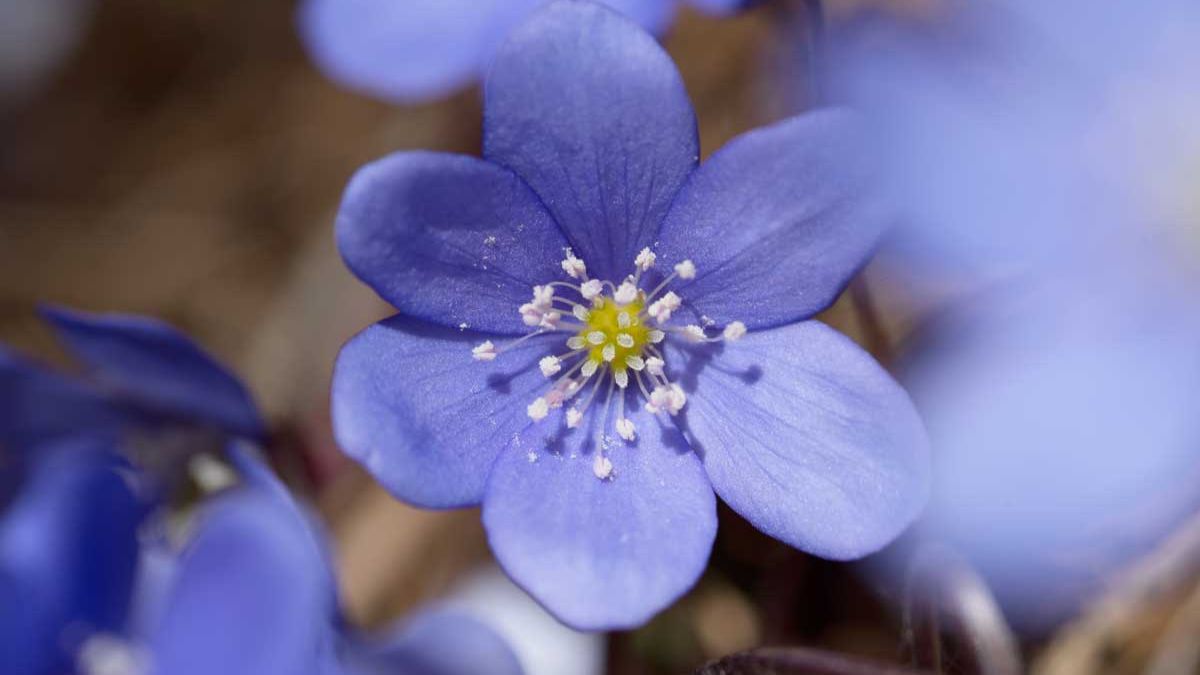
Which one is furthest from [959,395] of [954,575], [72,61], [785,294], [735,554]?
[72,61]

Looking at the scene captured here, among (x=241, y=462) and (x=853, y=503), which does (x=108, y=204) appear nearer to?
(x=241, y=462)

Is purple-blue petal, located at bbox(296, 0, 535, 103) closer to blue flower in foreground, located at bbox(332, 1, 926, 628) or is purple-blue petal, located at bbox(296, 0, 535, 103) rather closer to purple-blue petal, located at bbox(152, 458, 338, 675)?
blue flower in foreground, located at bbox(332, 1, 926, 628)

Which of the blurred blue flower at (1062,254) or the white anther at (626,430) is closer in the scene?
the white anther at (626,430)

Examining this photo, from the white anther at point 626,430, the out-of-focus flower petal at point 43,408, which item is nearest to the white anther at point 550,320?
the white anther at point 626,430

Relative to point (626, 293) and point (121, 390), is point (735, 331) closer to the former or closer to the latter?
point (626, 293)

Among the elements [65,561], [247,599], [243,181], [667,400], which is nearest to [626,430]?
[667,400]

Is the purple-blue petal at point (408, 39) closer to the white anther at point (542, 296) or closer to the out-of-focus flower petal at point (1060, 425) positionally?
the white anther at point (542, 296)
